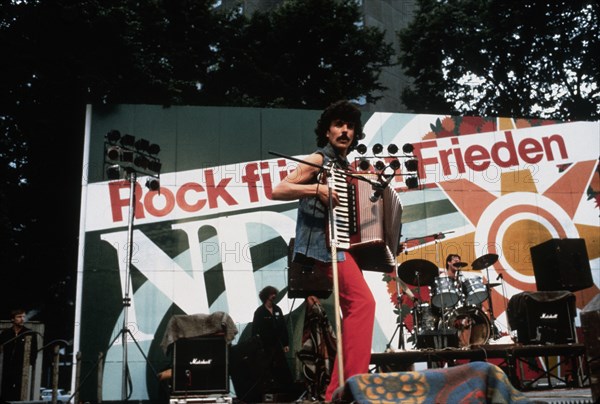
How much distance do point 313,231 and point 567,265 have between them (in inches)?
260

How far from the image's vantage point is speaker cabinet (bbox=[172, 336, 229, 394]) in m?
8.19

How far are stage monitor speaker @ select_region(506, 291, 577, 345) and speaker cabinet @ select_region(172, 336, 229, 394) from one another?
401cm

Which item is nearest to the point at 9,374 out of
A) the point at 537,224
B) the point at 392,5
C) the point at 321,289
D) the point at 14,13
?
the point at 321,289

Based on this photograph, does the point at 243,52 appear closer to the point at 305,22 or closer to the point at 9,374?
the point at 305,22

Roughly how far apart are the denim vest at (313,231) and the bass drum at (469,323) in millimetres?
5574

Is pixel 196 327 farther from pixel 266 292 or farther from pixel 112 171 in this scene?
pixel 112 171

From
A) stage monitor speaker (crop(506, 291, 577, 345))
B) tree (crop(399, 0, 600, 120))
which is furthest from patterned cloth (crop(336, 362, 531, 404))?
tree (crop(399, 0, 600, 120))

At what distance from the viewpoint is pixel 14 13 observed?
11969 millimetres

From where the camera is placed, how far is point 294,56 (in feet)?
68.8

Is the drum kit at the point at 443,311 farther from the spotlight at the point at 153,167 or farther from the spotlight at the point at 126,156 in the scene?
the spotlight at the point at 126,156

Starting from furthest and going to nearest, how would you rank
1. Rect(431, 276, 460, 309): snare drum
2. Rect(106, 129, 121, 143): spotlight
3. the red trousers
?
Rect(431, 276, 460, 309): snare drum < Rect(106, 129, 121, 143): spotlight < the red trousers

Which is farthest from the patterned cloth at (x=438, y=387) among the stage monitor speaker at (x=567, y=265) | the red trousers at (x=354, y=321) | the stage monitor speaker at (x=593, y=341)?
the stage monitor speaker at (x=567, y=265)

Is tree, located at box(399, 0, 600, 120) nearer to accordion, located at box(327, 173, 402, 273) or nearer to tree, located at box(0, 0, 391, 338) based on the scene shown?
tree, located at box(0, 0, 391, 338)

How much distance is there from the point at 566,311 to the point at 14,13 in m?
10.4
